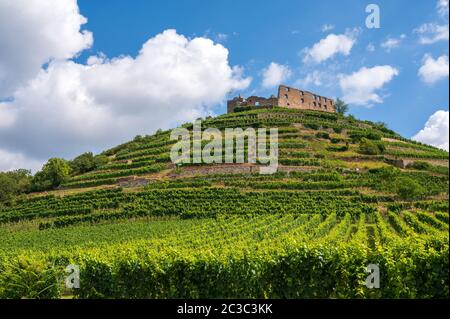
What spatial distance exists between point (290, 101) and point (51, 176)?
208 feet

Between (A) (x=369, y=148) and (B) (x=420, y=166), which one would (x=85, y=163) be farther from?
(B) (x=420, y=166)

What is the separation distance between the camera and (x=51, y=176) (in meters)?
75.6

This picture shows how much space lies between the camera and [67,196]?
63812 mm

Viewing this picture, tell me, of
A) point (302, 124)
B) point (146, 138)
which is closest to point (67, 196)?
point (146, 138)

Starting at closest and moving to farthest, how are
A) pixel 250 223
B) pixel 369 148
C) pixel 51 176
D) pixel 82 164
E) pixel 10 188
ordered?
pixel 250 223 → pixel 10 188 → pixel 369 148 → pixel 51 176 → pixel 82 164

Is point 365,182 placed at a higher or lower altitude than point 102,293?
higher

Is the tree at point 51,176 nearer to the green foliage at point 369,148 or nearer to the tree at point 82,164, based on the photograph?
the tree at point 82,164

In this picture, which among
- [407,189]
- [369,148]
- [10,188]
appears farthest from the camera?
[369,148]

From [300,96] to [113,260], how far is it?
10177 cm

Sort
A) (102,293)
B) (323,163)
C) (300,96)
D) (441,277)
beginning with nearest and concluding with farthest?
(441,277) < (102,293) < (323,163) < (300,96)

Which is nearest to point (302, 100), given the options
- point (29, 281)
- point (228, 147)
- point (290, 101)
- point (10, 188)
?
point (290, 101)

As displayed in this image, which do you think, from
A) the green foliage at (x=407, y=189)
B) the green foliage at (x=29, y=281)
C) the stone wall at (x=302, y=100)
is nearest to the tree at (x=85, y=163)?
the stone wall at (x=302, y=100)
